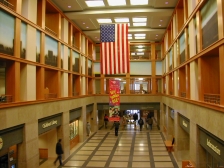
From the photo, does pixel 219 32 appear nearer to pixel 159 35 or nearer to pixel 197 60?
pixel 197 60

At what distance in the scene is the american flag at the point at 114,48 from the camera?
13959 millimetres

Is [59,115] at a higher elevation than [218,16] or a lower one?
lower

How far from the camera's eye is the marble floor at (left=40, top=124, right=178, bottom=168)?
12500mm

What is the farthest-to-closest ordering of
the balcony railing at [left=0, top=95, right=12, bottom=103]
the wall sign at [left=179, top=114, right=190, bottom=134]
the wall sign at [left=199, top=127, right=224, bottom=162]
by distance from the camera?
1. the wall sign at [left=179, top=114, right=190, bottom=134]
2. the balcony railing at [left=0, top=95, right=12, bottom=103]
3. the wall sign at [left=199, top=127, right=224, bottom=162]

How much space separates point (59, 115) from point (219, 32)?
1006 cm

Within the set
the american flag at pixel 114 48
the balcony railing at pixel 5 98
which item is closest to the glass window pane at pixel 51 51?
the american flag at pixel 114 48

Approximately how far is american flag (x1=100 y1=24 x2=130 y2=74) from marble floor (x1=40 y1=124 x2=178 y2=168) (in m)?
5.35

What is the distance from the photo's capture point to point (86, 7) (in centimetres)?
1462

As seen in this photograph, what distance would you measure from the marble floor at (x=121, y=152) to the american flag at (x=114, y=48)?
5345mm

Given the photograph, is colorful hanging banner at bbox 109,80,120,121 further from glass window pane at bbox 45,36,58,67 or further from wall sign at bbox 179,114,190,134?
glass window pane at bbox 45,36,58,67

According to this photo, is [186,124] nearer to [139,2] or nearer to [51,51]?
[139,2]

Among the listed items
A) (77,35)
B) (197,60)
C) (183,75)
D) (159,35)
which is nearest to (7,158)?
(197,60)

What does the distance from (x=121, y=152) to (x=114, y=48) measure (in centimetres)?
684

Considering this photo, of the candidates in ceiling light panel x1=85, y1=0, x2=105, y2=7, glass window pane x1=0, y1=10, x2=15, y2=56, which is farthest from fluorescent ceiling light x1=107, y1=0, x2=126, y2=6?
glass window pane x1=0, y1=10, x2=15, y2=56
